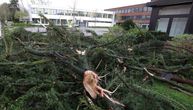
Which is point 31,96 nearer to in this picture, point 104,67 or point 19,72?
point 19,72

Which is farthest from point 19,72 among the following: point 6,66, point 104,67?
point 104,67

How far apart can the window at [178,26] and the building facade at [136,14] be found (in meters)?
33.1

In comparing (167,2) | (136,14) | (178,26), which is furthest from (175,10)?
(136,14)

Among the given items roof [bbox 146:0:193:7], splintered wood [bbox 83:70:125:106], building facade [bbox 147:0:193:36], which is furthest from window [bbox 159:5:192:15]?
splintered wood [bbox 83:70:125:106]

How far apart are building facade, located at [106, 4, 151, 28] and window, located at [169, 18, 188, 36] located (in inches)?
1303

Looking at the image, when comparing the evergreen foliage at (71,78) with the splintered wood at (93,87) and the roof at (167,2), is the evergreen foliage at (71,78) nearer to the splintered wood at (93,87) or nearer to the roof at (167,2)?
the splintered wood at (93,87)

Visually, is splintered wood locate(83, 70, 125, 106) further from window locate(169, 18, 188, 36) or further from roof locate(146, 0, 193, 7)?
window locate(169, 18, 188, 36)

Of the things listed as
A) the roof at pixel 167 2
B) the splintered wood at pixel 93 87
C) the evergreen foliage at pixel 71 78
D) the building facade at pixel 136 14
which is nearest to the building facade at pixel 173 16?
the roof at pixel 167 2

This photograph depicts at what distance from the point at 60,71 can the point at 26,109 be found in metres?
0.97

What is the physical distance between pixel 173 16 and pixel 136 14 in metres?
41.3

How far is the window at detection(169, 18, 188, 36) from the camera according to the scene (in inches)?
380

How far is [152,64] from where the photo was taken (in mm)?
4164

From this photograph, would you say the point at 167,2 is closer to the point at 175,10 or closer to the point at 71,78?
the point at 175,10

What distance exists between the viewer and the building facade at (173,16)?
9.01 metres
